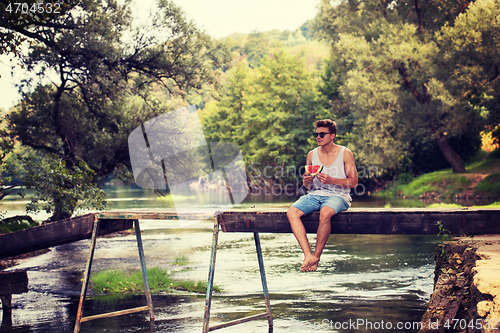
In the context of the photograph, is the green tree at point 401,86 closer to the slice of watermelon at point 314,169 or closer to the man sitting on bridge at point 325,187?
the man sitting on bridge at point 325,187

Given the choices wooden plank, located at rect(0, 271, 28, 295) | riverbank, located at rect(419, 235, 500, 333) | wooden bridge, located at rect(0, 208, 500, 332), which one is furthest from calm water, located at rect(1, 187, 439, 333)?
riverbank, located at rect(419, 235, 500, 333)

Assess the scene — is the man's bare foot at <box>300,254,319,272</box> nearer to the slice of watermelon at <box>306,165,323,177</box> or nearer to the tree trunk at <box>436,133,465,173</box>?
the slice of watermelon at <box>306,165,323,177</box>

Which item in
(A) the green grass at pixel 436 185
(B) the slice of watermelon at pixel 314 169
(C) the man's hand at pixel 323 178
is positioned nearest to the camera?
(C) the man's hand at pixel 323 178

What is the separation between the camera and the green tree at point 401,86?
35.1m

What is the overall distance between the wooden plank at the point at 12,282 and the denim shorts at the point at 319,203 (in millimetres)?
5946

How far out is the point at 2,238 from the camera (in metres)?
8.84

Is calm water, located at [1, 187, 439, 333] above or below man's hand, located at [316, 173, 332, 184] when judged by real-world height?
below

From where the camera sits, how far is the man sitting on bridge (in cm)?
615

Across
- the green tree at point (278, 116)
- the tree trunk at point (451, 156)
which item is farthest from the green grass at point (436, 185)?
the green tree at point (278, 116)

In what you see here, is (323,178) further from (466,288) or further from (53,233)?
(53,233)

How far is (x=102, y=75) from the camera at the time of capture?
1548cm

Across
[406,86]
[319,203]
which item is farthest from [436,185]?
[319,203]

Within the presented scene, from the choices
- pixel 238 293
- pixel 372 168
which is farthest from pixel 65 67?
pixel 372 168

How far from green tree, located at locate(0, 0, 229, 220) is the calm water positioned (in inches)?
134
